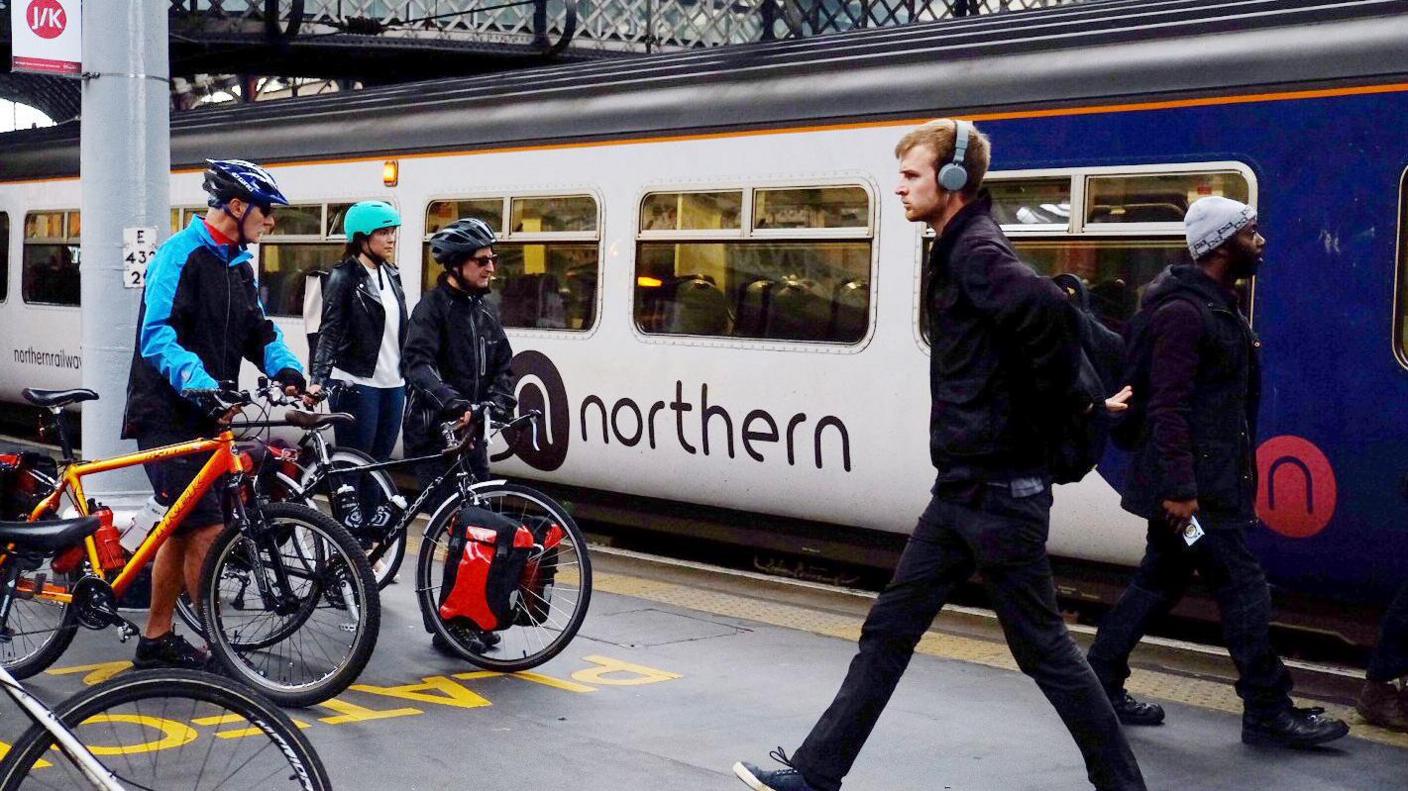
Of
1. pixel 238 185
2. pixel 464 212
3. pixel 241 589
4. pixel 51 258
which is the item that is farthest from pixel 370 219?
pixel 51 258

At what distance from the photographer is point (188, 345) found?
18.2 ft

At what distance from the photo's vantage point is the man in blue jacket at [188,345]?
541 centimetres

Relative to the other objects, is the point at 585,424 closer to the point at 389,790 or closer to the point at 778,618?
the point at 778,618

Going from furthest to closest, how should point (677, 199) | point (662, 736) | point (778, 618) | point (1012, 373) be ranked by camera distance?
point (677, 199), point (778, 618), point (662, 736), point (1012, 373)


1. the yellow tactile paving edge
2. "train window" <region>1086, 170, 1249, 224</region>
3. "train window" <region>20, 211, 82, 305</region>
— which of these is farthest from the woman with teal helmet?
"train window" <region>20, 211, 82, 305</region>

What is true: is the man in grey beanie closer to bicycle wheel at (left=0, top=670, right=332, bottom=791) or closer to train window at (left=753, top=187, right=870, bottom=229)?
train window at (left=753, top=187, right=870, bottom=229)

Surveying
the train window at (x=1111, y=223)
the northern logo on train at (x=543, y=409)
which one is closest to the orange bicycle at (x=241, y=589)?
the train window at (x=1111, y=223)

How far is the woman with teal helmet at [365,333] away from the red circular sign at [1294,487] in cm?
368

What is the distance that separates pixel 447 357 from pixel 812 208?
2.52 m

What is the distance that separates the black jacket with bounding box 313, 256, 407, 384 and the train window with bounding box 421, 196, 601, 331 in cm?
228

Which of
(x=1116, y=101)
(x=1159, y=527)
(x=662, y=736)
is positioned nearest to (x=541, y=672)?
(x=662, y=736)

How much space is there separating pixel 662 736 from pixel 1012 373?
1.78 metres

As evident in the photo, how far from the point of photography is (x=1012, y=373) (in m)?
3.96

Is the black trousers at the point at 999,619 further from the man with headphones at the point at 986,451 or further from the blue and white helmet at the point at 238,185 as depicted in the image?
the blue and white helmet at the point at 238,185
